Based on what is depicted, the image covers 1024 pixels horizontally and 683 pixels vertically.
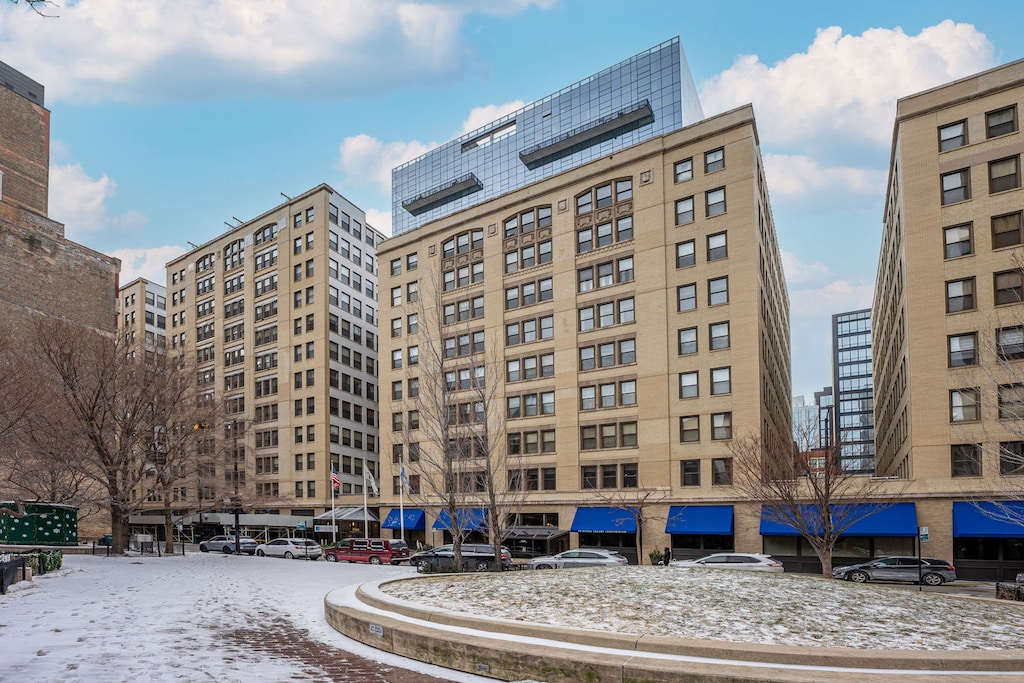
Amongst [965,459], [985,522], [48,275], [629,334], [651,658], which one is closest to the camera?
[651,658]

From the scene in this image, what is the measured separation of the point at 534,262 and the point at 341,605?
44.2 meters

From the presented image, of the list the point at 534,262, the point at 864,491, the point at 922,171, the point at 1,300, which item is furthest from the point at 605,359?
the point at 1,300

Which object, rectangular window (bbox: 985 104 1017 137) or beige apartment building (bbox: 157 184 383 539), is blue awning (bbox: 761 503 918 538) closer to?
rectangular window (bbox: 985 104 1017 137)


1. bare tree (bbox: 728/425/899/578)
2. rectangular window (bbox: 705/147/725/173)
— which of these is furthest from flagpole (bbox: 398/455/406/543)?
rectangular window (bbox: 705/147/725/173)

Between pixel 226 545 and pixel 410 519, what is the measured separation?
44.1 feet

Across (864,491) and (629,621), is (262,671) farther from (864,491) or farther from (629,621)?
(864,491)

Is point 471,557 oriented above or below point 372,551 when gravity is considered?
above

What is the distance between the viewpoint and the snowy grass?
11.7 metres

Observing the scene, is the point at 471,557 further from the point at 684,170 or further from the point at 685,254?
the point at 684,170

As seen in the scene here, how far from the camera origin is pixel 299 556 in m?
52.1

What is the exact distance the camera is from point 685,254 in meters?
50.9

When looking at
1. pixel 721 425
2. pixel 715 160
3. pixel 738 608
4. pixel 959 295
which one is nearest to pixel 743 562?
pixel 721 425

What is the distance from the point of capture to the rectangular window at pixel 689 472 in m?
48.3

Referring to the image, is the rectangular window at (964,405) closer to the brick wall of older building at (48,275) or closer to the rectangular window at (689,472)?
the rectangular window at (689,472)
